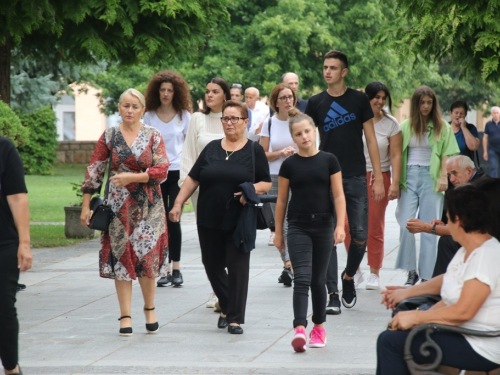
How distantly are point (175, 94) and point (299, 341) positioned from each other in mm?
3558

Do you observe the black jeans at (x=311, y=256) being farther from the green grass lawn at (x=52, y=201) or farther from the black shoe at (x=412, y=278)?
the green grass lawn at (x=52, y=201)

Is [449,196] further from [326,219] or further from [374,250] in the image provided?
[374,250]

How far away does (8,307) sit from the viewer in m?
5.63

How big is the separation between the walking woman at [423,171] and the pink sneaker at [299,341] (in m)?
2.94

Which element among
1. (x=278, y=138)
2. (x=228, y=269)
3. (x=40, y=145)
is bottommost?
(x=228, y=269)

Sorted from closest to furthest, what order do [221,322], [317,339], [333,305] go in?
1. [317,339]
2. [221,322]
3. [333,305]

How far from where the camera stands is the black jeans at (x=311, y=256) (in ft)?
22.2

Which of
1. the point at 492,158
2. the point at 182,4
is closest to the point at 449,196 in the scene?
the point at 182,4

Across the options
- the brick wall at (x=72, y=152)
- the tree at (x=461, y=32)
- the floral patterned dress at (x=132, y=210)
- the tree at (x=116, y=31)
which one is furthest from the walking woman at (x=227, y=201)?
the brick wall at (x=72, y=152)

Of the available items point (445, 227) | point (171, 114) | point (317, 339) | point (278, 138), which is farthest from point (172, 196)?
point (445, 227)

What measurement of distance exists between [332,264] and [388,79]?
2584cm

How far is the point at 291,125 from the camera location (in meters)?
6.98

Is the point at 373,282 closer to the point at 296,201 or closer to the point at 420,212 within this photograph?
the point at 420,212

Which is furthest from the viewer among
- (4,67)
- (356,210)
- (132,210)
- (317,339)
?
(4,67)
